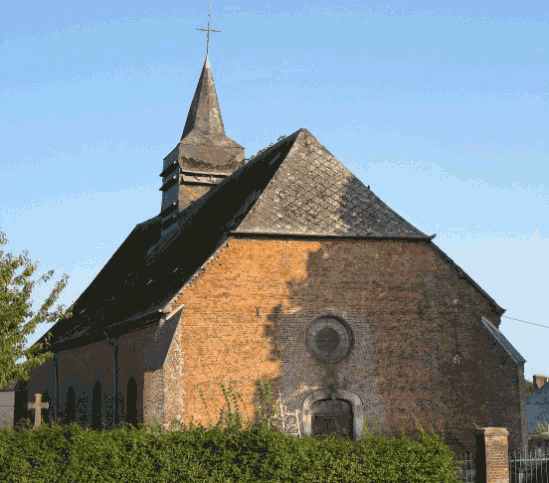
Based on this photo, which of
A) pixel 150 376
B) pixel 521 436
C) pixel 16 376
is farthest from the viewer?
pixel 16 376

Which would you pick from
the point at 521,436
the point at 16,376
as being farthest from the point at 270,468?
the point at 16,376

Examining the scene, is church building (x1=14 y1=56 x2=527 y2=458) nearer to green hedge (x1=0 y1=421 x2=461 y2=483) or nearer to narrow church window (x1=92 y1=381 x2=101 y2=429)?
narrow church window (x1=92 y1=381 x2=101 y2=429)

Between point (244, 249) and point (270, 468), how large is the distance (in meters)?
7.19

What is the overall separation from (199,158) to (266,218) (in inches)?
438

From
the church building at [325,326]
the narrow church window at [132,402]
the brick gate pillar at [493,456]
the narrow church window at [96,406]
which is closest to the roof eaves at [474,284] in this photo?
the church building at [325,326]

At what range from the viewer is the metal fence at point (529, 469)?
1388 centimetres

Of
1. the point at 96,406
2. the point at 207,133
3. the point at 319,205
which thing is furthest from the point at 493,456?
the point at 207,133

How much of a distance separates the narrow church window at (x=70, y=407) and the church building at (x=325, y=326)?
21.2 feet

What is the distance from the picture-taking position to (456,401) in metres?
18.0

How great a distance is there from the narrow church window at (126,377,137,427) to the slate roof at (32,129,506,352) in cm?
150

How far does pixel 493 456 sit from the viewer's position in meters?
13.0

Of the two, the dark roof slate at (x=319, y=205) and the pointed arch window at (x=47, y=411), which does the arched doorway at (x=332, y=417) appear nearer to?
the dark roof slate at (x=319, y=205)

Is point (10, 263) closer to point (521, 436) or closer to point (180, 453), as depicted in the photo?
point (180, 453)

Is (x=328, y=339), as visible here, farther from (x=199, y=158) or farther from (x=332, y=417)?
(x=199, y=158)
